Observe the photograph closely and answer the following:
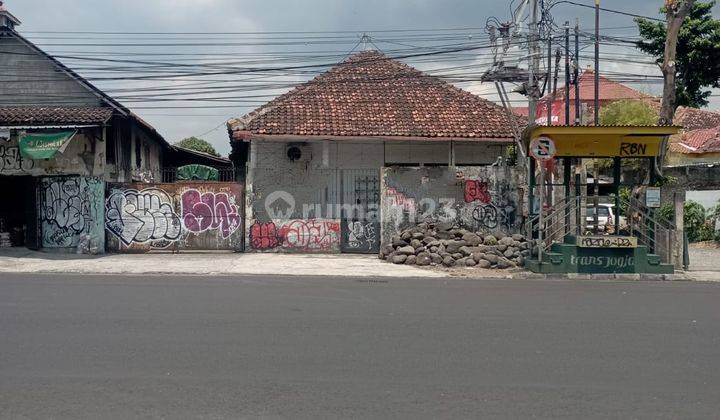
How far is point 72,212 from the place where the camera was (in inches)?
739

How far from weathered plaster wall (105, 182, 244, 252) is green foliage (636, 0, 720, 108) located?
17.8 meters

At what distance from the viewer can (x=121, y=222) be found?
19.0m

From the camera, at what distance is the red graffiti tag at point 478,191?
18.7m

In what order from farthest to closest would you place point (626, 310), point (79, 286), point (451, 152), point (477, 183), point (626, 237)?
point (451, 152) → point (477, 183) → point (626, 237) → point (79, 286) → point (626, 310)

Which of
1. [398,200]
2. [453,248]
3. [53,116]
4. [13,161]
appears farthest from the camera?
[398,200]

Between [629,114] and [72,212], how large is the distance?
2492cm

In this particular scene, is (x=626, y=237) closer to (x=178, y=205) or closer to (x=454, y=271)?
(x=454, y=271)

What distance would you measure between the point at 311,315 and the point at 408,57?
12020 millimetres

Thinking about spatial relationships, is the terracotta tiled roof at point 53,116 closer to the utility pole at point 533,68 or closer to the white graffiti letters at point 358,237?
the white graffiti letters at point 358,237

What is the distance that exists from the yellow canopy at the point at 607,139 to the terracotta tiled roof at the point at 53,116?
36.3ft

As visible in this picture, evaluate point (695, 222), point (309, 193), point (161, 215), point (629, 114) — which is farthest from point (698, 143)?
point (161, 215)

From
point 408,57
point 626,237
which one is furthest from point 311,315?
point 408,57

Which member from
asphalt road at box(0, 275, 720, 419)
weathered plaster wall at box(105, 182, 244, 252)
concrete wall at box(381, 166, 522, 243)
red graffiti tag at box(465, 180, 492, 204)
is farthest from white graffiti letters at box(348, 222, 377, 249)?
asphalt road at box(0, 275, 720, 419)

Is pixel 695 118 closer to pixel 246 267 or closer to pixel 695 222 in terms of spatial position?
pixel 695 222
